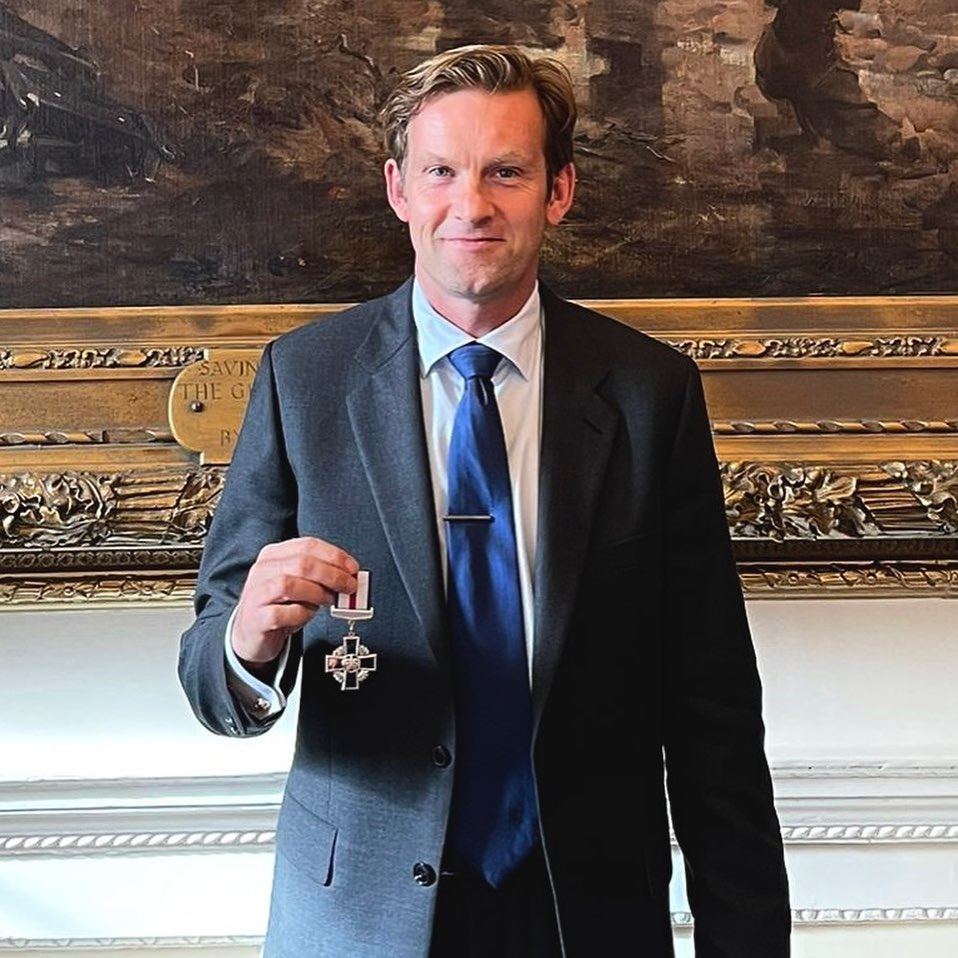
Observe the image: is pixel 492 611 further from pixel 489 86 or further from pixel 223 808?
pixel 223 808

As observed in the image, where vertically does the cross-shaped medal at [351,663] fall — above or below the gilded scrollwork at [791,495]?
below

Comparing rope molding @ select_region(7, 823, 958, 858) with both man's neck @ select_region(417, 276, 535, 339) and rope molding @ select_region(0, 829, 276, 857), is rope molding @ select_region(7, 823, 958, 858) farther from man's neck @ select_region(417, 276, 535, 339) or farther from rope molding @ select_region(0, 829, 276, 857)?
man's neck @ select_region(417, 276, 535, 339)

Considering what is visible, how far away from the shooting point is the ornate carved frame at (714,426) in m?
1.95

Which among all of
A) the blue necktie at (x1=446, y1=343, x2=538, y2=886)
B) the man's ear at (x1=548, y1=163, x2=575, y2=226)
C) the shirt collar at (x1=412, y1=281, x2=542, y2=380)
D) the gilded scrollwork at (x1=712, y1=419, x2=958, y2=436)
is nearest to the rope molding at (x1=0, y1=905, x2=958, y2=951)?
the gilded scrollwork at (x1=712, y1=419, x2=958, y2=436)

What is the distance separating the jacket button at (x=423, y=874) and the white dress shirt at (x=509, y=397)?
0.32m

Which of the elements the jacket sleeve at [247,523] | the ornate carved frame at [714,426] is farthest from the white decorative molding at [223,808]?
the jacket sleeve at [247,523]

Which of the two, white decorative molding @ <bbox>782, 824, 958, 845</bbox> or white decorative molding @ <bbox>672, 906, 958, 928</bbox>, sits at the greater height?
white decorative molding @ <bbox>782, 824, 958, 845</bbox>

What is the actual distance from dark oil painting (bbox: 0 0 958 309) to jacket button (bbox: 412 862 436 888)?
3.40 feet

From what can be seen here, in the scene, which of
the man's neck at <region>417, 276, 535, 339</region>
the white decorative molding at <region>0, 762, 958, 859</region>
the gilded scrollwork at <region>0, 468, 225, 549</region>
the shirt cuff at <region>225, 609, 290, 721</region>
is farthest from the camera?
the white decorative molding at <region>0, 762, 958, 859</region>

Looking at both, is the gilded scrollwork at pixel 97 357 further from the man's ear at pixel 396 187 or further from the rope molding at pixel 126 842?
the rope molding at pixel 126 842

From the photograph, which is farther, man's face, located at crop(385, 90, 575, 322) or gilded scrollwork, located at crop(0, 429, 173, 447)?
gilded scrollwork, located at crop(0, 429, 173, 447)

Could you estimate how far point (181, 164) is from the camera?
196 centimetres

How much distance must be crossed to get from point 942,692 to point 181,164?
1714mm

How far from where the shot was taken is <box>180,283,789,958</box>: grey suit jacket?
1.31 meters
